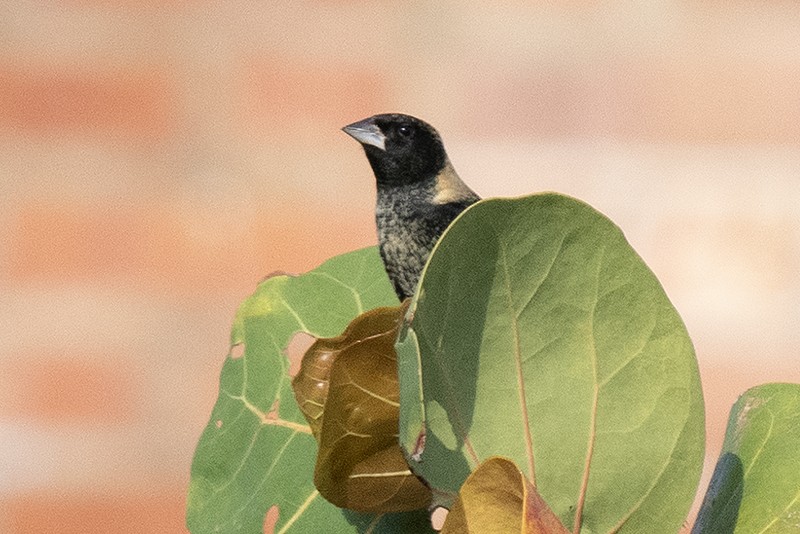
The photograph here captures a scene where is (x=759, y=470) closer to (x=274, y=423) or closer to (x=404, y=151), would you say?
(x=274, y=423)

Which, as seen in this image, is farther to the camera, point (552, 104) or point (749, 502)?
point (552, 104)

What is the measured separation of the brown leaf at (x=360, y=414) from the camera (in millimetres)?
231

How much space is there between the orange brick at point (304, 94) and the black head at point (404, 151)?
0.26 metres

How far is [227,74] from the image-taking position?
0.72 meters

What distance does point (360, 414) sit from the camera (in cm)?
24

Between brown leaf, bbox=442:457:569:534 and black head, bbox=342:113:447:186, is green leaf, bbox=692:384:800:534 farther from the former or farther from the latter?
black head, bbox=342:113:447:186

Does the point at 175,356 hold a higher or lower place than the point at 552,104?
lower

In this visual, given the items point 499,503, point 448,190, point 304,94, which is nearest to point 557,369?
point 499,503

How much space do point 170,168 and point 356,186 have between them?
110mm

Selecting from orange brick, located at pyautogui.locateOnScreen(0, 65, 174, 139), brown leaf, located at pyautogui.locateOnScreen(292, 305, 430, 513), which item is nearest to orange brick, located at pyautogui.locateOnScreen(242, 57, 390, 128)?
orange brick, located at pyautogui.locateOnScreen(0, 65, 174, 139)

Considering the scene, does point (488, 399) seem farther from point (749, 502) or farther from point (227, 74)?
point (227, 74)

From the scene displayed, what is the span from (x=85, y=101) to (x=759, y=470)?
543mm

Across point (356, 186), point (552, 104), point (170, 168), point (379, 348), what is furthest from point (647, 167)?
point (379, 348)

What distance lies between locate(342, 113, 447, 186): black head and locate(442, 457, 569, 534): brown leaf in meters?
0.24
